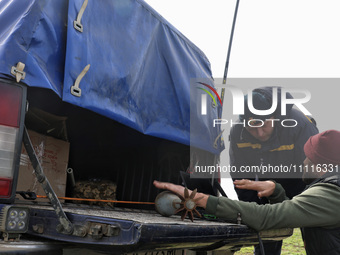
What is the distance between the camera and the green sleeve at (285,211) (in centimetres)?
229

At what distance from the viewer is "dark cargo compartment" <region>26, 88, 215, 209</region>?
309 cm

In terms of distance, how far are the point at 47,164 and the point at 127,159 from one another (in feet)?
2.66

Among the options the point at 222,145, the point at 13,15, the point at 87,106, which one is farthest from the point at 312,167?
the point at 13,15

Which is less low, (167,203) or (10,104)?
(10,104)

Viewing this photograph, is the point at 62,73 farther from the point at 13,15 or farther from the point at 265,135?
the point at 265,135

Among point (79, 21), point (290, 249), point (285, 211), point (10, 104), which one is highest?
point (79, 21)

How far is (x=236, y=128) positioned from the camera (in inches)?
165

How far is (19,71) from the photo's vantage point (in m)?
1.72

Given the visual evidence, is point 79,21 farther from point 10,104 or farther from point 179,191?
point 179,191

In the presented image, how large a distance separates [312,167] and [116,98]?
4.88ft

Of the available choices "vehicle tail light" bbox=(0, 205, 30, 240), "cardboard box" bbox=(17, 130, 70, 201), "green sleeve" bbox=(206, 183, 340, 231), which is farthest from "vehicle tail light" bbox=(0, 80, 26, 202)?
"green sleeve" bbox=(206, 183, 340, 231)

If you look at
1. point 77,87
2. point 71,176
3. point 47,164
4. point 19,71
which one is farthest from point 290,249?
point 19,71

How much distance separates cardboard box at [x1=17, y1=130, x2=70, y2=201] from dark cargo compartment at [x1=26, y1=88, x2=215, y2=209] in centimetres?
24

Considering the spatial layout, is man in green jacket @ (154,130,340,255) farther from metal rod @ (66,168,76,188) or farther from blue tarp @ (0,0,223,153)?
metal rod @ (66,168,76,188)
